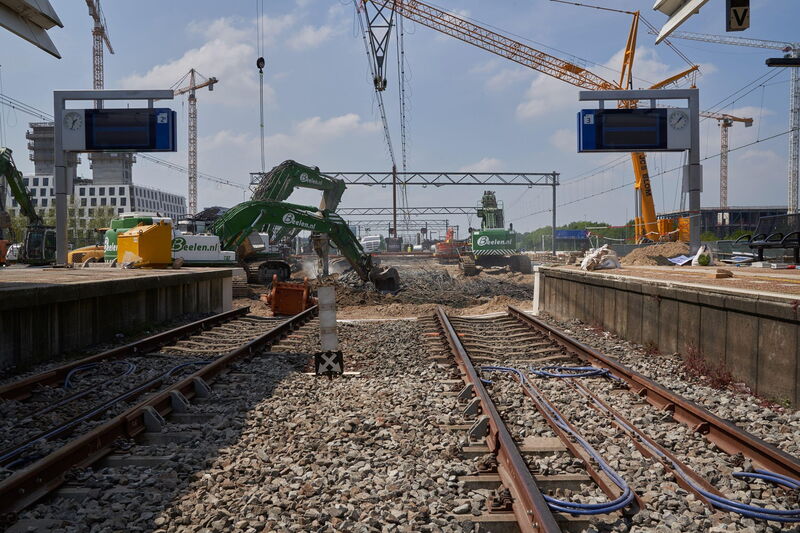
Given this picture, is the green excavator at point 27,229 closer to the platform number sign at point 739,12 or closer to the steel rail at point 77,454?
the steel rail at point 77,454

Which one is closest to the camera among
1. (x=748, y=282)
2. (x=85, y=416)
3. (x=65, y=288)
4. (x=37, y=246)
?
(x=85, y=416)

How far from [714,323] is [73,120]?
Answer: 1924cm

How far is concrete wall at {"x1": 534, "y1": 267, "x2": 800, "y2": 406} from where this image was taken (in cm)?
662

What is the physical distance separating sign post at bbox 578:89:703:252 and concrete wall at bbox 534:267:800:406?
27.1ft

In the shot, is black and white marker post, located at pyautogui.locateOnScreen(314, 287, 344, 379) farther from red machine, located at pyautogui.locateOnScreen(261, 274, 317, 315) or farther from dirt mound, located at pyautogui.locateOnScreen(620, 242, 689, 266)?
dirt mound, located at pyautogui.locateOnScreen(620, 242, 689, 266)

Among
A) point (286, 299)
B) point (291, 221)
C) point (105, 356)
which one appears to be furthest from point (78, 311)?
point (291, 221)

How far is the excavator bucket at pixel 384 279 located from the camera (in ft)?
78.5

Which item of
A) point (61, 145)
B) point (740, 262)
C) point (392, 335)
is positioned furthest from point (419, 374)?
point (61, 145)

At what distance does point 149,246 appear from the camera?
1788cm

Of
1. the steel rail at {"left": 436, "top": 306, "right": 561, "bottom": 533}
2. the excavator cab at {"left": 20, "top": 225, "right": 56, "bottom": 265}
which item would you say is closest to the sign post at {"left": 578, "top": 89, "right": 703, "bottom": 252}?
the steel rail at {"left": 436, "top": 306, "right": 561, "bottom": 533}

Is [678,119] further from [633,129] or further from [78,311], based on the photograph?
[78,311]

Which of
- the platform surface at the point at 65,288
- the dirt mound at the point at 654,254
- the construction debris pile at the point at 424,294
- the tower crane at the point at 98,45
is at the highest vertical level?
the tower crane at the point at 98,45

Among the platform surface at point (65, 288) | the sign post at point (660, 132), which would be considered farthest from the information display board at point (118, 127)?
the sign post at point (660, 132)

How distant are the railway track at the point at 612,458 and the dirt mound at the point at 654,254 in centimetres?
1673
